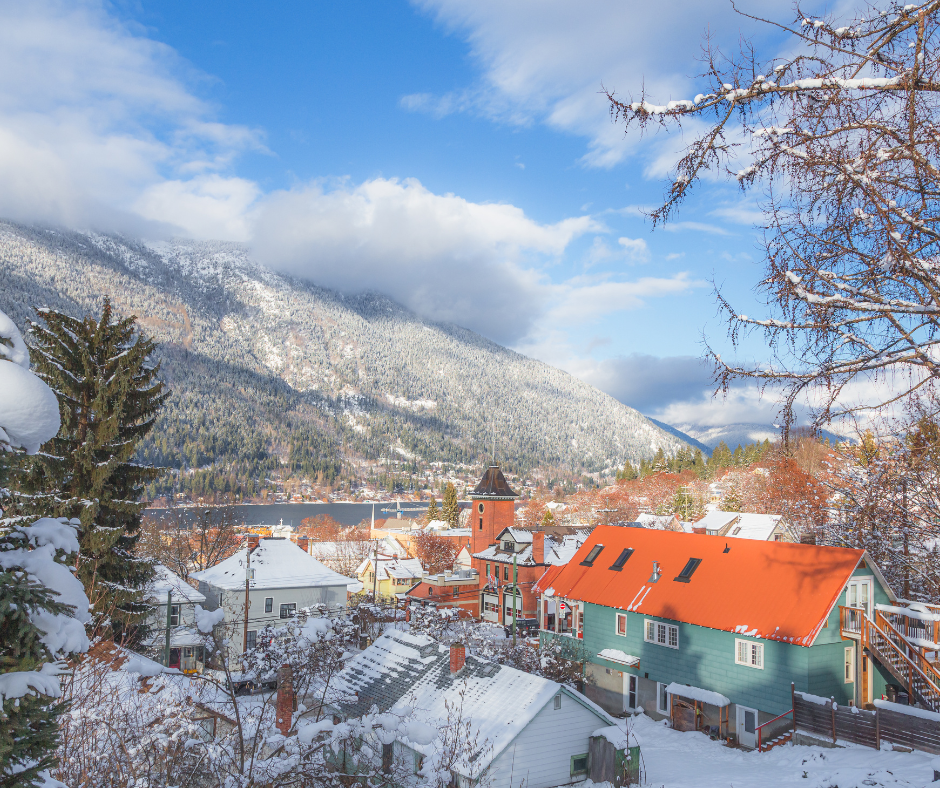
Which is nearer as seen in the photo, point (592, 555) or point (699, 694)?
point (699, 694)

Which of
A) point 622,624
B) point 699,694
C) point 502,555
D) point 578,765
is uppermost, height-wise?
point 502,555

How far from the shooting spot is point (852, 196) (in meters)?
4.07

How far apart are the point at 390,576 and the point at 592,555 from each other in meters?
39.0

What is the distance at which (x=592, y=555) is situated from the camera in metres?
35.3

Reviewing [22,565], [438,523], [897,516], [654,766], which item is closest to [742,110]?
[22,565]

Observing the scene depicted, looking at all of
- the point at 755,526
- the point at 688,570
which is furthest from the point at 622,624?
the point at 755,526

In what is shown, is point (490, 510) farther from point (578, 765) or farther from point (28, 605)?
point (28, 605)

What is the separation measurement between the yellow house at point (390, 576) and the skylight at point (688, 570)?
1687 inches

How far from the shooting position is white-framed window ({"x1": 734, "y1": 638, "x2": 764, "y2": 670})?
2402cm

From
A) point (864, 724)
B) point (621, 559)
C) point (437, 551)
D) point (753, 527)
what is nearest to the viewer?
point (864, 724)

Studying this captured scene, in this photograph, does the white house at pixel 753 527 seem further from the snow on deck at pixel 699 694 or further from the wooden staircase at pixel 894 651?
the wooden staircase at pixel 894 651

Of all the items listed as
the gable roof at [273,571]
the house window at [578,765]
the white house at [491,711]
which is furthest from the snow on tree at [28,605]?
the gable roof at [273,571]

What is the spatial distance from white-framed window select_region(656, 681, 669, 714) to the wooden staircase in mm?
7822

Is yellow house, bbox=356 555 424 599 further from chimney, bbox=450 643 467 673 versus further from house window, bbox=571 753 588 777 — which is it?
house window, bbox=571 753 588 777
